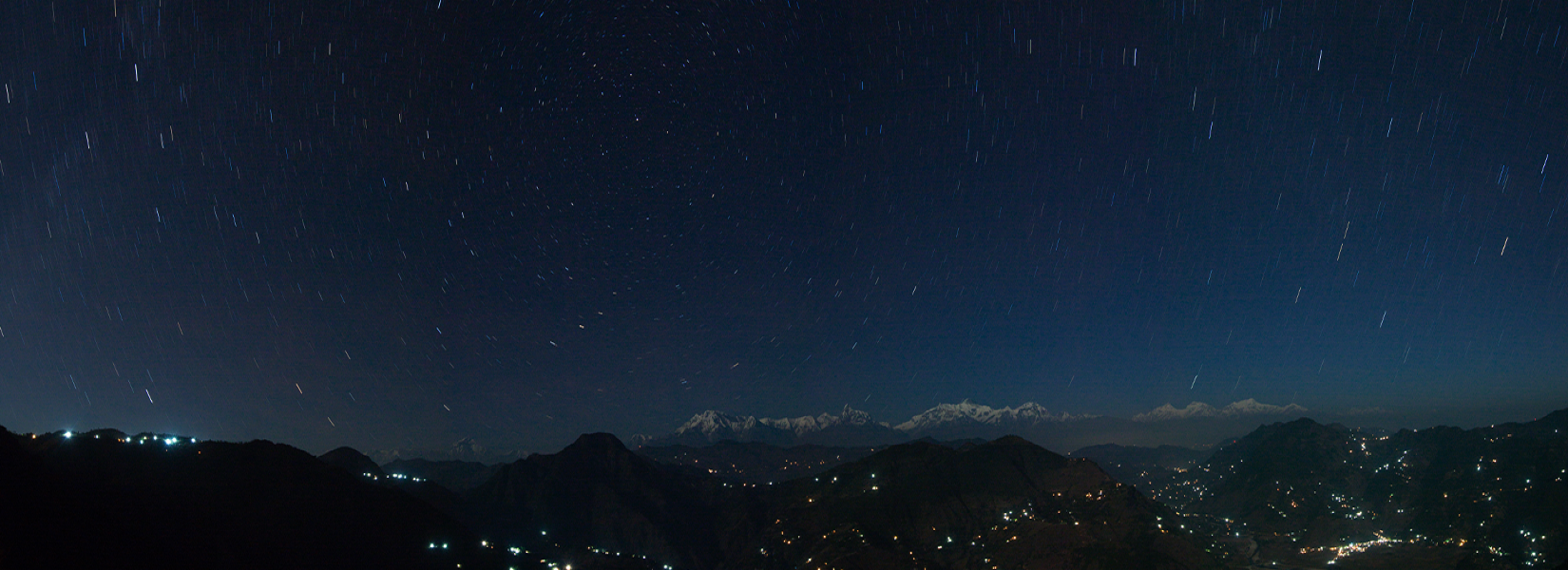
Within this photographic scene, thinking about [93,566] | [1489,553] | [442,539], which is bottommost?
[1489,553]

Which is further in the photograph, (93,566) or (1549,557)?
(1549,557)

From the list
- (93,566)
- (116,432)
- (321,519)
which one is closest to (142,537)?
(93,566)

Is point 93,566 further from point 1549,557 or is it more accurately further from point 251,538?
point 1549,557

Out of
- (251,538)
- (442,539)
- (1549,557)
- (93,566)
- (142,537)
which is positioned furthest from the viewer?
(1549,557)

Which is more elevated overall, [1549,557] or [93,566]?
[93,566]

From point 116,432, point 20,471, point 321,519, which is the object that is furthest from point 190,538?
point 116,432

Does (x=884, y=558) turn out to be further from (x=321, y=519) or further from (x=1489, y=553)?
(x=1489, y=553)

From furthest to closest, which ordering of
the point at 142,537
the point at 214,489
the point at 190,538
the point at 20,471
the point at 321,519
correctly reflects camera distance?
1. the point at 321,519
2. the point at 214,489
3. the point at 190,538
4. the point at 142,537
5. the point at 20,471
